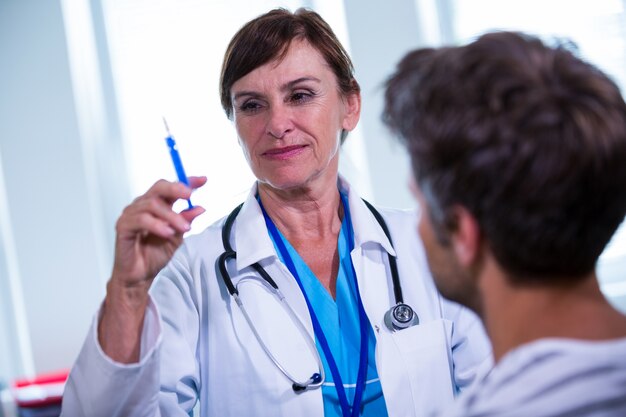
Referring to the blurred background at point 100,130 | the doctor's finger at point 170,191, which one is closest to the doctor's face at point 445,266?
the doctor's finger at point 170,191

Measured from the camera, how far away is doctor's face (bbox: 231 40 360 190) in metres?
1.46

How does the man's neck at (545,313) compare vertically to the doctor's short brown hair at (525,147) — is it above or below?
below

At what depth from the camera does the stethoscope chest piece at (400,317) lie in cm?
138

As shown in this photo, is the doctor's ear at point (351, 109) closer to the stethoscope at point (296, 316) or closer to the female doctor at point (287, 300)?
the female doctor at point (287, 300)

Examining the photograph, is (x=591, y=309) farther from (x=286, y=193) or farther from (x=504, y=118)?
(x=286, y=193)

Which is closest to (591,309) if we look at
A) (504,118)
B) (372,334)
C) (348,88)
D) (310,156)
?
(504,118)

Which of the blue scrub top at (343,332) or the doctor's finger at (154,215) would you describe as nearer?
the doctor's finger at (154,215)

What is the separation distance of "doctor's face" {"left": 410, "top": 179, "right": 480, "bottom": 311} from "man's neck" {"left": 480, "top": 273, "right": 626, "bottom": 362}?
3 centimetres

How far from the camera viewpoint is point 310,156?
148cm

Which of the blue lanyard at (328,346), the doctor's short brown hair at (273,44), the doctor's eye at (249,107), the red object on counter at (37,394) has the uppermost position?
the doctor's short brown hair at (273,44)

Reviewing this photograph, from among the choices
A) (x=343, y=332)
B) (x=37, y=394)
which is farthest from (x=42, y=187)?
(x=343, y=332)

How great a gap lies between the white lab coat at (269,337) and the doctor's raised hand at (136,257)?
0.14 meters

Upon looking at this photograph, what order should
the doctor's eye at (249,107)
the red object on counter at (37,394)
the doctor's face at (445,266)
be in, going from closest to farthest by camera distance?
the doctor's face at (445,266) → the doctor's eye at (249,107) → the red object on counter at (37,394)

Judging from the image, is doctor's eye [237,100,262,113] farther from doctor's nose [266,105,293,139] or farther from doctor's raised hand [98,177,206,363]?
doctor's raised hand [98,177,206,363]
